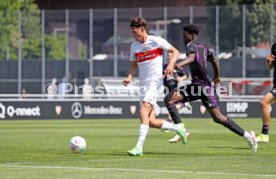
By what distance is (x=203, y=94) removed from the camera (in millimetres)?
17109

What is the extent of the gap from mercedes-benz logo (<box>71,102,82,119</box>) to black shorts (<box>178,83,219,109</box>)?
22345 millimetres

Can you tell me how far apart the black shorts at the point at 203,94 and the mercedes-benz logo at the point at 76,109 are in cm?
2235

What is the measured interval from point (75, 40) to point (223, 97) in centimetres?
1282

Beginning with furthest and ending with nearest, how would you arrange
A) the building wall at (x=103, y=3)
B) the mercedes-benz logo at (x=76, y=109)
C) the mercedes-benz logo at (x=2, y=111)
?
the building wall at (x=103, y=3) → the mercedes-benz logo at (x=76, y=109) → the mercedes-benz logo at (x=2, y=111)

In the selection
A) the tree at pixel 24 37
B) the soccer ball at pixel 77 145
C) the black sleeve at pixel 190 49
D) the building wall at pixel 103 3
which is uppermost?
the building wall at pixel 103 3

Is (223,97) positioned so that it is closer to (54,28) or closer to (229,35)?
(229,35)

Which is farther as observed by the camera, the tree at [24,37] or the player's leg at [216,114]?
the tree at [24,37]

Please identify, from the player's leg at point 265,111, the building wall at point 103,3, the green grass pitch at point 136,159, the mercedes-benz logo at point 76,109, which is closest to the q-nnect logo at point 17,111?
the mercedes-benz logo at point 76,109

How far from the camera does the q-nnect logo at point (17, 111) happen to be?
38500mm

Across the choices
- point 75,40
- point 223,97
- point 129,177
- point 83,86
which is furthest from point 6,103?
point 129,177

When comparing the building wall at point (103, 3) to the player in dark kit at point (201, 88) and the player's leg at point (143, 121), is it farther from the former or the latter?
the player's leg at point (143, 121)

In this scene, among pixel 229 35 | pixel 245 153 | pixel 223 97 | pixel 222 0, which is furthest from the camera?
pixel 222 0

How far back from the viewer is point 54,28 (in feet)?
165

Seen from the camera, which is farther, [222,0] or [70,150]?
[222,0]
